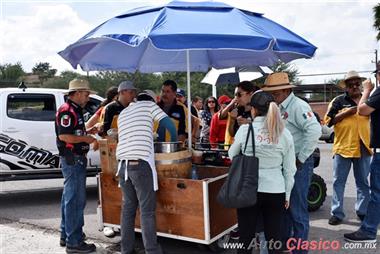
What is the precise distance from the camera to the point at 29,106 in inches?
301

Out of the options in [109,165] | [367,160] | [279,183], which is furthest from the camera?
[367,160]

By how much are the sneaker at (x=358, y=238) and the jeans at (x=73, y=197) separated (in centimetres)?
306

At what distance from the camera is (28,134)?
7340 mm

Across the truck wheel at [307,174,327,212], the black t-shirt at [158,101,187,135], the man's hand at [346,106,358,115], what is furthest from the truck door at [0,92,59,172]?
the man's hand at [346,106,358,115]

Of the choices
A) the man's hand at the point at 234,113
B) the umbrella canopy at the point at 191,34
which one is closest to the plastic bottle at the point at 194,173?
the man's hand at the point at 234,113

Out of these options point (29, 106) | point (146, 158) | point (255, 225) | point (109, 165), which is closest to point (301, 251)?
point (255, 225)

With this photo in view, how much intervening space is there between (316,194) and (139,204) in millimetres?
3154

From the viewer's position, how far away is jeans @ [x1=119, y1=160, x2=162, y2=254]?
4059 mm

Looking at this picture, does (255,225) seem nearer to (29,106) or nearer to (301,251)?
(301,251)

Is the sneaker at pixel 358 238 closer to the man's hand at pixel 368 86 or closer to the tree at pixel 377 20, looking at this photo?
the man's hand at pixel 368 86

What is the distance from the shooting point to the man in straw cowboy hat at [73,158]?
14.9 ft

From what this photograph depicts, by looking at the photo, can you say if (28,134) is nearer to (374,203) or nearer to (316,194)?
(316,194)

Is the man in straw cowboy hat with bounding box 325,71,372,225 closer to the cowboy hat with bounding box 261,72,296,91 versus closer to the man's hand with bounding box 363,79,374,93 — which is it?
the man's hand with bounding box 363,79,374,93

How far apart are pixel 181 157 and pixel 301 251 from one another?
1.48 metres
